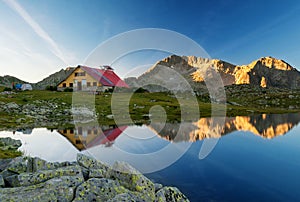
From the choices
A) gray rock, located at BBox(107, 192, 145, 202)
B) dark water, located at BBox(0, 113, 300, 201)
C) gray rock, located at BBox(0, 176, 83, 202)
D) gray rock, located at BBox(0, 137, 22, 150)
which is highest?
gray rock, located at BBox(0, 176, 83, 202)

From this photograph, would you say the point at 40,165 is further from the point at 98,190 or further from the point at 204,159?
the point at 204,159

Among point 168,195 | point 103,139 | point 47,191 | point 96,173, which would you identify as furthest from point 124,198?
point 103,139

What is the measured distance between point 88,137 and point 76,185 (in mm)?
22153

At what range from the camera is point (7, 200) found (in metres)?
7.30

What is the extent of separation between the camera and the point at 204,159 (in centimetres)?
2169

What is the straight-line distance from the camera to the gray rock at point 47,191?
7.46 meters

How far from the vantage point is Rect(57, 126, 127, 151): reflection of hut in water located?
84.7 feet

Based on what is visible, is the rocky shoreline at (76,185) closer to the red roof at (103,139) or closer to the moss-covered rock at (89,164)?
the moss-covered rock at (89,164)

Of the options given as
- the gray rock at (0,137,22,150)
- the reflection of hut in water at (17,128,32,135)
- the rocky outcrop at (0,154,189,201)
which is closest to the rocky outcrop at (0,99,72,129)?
the reflection of hut in water at (17,128,32,135)

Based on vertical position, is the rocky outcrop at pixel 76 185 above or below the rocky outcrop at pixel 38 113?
below

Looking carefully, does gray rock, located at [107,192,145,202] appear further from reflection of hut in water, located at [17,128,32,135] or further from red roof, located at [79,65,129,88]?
red roof, located at [79,65,129,88]

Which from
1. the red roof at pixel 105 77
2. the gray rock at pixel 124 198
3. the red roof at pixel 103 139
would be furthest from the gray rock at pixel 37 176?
the red roof at pixel 105 77

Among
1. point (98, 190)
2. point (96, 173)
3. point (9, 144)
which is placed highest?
point (96, 173)

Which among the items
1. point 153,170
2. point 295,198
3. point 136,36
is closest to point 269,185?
point 295,198
